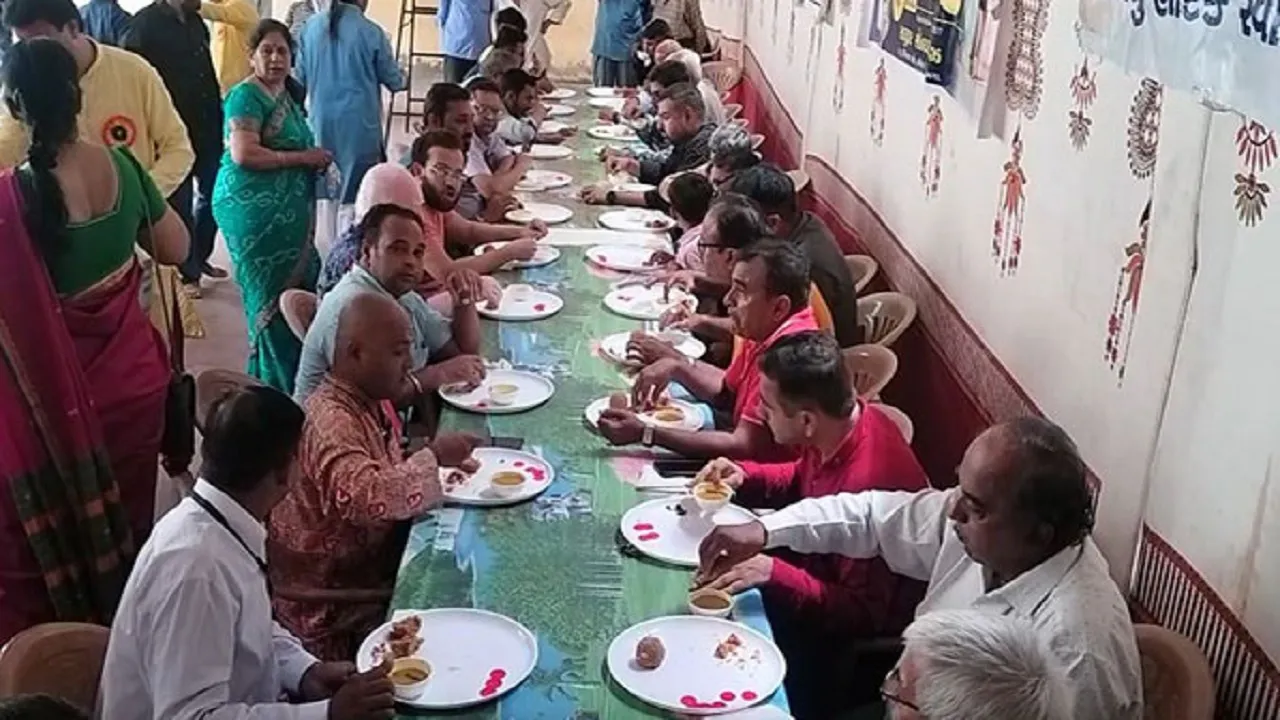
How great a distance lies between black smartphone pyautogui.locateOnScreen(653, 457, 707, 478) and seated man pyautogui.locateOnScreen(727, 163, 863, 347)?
985mm

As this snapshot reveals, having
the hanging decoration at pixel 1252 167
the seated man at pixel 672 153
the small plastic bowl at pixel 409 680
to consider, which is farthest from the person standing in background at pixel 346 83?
the hanging decoration at pixel 1252 167

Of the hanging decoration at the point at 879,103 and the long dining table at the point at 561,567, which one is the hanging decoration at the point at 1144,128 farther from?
the hanging decoration at the point at 879,103

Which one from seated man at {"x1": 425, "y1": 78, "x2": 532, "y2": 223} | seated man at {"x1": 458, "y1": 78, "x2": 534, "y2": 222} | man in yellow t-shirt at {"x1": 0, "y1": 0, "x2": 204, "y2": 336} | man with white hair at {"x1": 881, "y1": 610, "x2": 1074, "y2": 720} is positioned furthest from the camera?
seated man at {"x1": 458, "y1": 78, "x2": 534, "y2": 222}

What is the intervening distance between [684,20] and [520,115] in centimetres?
299

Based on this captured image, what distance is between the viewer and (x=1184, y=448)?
2326 millimetres

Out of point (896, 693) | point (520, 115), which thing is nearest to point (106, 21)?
point (520, 115)

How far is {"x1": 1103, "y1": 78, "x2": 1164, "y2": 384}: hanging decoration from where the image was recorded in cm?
254

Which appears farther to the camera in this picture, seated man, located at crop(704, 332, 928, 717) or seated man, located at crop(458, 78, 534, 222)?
seated man, located at crop(458, 78, 534, 222)

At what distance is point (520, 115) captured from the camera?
6.72 metres

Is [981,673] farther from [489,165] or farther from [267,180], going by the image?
[489,165]

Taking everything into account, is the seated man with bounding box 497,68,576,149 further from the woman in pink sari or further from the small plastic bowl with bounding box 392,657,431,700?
the small plastic bowl with bounding box 392,657,431,700

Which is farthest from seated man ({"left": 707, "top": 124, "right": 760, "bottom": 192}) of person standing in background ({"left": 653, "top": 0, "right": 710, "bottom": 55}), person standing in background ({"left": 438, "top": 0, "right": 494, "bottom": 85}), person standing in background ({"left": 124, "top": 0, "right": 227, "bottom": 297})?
person standing in background ({"left": 653, "top": 0, "right": 710, "bottom": 55})

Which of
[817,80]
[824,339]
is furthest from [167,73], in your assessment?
[824,339]

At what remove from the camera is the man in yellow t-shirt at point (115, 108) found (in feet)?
11.2
